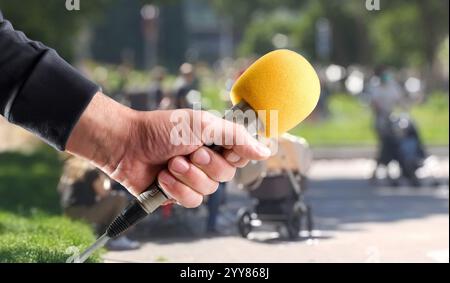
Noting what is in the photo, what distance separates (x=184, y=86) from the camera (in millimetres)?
15453

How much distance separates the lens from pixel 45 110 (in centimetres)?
282

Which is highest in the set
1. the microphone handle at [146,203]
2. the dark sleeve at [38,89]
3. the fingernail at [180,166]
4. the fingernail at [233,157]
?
the dark sleeve at [38,89]

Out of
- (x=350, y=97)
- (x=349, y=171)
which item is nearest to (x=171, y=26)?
(x=350, y=97)

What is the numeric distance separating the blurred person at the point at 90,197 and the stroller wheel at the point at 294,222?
1.60 meters

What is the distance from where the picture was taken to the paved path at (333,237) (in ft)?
33.7

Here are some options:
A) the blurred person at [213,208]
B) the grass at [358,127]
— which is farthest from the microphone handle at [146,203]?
the grass at [358,127]

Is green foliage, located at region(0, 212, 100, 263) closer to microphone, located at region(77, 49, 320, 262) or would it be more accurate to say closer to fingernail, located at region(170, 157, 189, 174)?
microphone, located at region(77, 49, 320, 262)

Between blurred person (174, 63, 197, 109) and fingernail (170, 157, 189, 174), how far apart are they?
440 inches

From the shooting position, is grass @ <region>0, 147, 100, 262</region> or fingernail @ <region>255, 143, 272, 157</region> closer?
fingernail @ <region>255, 143, 272, 157</region>

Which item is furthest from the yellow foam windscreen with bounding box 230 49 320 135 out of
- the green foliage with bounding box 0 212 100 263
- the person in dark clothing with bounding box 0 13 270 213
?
the green foliage with bounding box 0 212 100 263

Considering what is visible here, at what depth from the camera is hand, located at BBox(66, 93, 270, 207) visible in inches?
112

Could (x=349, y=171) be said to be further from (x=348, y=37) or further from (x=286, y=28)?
(x=286, y=28)

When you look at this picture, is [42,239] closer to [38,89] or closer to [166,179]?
[166,179]

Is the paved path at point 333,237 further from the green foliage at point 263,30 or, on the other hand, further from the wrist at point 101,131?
the green foliage at point 263,30
